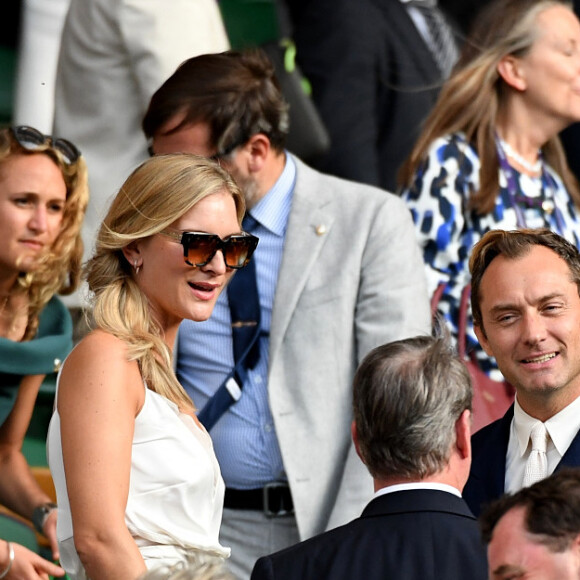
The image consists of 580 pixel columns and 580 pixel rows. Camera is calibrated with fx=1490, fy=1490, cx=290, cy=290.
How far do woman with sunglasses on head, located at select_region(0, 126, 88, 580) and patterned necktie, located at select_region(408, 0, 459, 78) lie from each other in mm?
2174

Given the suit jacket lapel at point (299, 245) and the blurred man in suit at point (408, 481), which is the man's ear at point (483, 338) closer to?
the blurred man in suit at point (408, 481)

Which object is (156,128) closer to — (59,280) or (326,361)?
(59,280)

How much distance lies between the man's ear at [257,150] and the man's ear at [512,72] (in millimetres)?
1176

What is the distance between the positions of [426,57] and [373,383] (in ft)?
10.2

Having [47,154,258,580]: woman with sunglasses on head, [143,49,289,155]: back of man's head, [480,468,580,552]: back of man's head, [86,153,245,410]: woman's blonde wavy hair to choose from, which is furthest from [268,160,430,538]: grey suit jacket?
[480,468,580,552]: back of man's head

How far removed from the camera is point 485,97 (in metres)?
5.49

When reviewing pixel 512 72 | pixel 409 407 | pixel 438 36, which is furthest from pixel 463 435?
pixel 438 36

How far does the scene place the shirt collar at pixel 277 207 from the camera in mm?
4852

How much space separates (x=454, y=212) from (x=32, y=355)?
5.15 ft

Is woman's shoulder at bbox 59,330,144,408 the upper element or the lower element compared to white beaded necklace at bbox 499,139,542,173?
lower

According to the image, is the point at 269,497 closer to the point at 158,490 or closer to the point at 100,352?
the point at 158,490

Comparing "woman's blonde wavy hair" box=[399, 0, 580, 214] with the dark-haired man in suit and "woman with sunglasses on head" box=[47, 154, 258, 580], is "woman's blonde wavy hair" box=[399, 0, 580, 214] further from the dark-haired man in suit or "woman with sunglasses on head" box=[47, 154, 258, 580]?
"woman with sunglasses on head" box=[47, 154, 258, 580]

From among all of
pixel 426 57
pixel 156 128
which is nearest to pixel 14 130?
pixel 156 128

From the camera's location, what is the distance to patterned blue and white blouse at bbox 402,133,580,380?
5.21m
